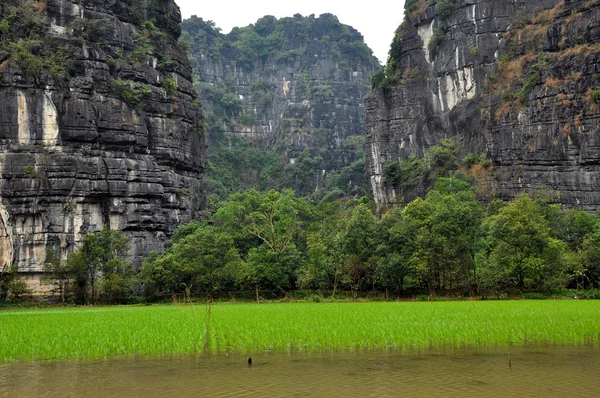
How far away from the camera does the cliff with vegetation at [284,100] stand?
376ft

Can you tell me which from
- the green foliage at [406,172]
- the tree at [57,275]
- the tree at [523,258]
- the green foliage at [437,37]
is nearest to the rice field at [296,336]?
the tree at [523,258]

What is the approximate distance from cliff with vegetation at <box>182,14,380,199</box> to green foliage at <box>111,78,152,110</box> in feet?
136

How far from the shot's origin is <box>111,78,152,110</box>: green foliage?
60.5 metres

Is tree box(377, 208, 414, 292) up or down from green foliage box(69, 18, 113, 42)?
down

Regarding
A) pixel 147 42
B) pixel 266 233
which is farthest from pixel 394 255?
pixel 147 42

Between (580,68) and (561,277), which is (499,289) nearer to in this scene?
(561,277)

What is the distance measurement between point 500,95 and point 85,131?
137ft

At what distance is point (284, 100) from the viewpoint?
13038cm

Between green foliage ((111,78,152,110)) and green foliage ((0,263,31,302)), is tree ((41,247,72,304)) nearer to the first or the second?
green foliage ((0,263,31,302))

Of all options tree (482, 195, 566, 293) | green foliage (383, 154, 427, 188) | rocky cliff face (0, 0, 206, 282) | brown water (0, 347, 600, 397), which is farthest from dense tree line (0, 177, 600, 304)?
brown water (0, 347, 600, 397)

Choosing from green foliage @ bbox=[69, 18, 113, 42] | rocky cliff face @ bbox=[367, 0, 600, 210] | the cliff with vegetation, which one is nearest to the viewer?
rocky cliff face @ bbox=[367, 0, 600, 210]

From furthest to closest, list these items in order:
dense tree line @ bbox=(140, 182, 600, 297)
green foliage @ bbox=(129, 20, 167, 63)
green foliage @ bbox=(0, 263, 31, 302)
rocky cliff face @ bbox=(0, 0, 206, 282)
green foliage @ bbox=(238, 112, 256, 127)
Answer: green foliage @ bbox=(238, 112, 256, 127)
green foliage @ bbox=(129, 20, 167, 63)
rocky cliff face @ bbox=(0, 0, 206, 282)
green foliage @ bbox=(0, 263, 31, 302)
dense tree line @ bbox=(140, 182, 600, 297)

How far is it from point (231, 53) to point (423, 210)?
100 m

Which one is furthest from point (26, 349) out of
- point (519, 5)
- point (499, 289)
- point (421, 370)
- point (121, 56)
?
point (519, 5)
